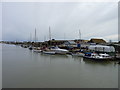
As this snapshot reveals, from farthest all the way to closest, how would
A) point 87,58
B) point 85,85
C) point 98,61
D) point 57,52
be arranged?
1. point 57,52
2. point 87,58
3. point 98,61
4. point 85,85

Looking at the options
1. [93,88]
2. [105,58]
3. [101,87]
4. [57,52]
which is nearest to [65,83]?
[93,88]

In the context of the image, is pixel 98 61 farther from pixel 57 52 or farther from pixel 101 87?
pixel 57 52

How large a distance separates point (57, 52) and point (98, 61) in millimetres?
12865

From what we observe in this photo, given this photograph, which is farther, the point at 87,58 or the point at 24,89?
the point at 87,58

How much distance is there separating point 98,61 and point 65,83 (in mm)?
10217

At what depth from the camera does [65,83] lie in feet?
23.0

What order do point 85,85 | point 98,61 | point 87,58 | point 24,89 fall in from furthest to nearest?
1. point 87,58
2. point 98,61
3. point 85,85
4. point 24,89

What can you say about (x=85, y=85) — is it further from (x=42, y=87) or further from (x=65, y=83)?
(x=42, y=87)

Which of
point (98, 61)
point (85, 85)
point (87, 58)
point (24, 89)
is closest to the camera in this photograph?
point (24, 89)

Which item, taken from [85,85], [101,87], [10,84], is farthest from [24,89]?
[101,87]

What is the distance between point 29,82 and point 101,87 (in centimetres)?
497

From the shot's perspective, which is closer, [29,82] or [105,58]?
[29,82]

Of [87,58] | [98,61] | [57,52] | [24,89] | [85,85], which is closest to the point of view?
[24,89]

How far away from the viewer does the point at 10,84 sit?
689cm
